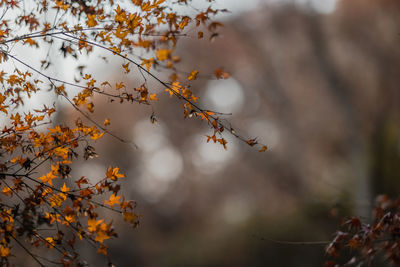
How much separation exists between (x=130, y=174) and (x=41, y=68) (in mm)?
12346

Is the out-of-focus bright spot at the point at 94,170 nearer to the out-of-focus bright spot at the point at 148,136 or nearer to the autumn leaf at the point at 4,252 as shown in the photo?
the out-of-focus bright spot at the point at 148,136

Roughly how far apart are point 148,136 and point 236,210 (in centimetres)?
470

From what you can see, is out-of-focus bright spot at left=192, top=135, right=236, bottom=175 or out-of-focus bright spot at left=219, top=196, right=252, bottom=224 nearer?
out-of-focus bright spot at left=219, top=196, right=252, bottom=224

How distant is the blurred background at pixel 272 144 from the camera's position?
30.3 ft

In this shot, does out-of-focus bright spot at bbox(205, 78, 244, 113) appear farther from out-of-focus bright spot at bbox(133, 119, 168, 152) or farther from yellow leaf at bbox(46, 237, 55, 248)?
yellow leaf at bbox(46, 237, 55, 248)

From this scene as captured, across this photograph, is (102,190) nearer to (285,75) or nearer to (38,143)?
(38,143)

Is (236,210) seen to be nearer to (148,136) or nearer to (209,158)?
(209,158)

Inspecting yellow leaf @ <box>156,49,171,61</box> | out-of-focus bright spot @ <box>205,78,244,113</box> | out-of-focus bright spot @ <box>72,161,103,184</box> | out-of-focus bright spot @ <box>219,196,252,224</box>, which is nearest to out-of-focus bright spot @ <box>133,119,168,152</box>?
out-of-focus bright spot @ <box>72,161,103,184</box>

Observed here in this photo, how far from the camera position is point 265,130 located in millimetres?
13531

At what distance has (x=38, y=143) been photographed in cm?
213

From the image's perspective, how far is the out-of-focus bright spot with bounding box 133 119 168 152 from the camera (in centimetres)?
1520

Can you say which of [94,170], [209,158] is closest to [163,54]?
[94,170]

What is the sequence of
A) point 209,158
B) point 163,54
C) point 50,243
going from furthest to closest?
point 209,158 < point 50,243 < point 163,54

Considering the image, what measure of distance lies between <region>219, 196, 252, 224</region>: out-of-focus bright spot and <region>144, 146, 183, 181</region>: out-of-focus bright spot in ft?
7.80
